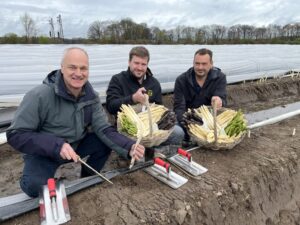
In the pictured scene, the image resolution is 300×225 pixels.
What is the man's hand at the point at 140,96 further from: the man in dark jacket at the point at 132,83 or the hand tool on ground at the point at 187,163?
the hand tool on ground at the point at 187,163

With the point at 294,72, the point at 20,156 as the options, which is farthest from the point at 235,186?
the point at 294,72

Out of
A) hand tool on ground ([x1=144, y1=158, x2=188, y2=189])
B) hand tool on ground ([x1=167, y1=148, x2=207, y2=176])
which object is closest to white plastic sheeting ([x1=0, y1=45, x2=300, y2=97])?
hand tool on ground ([x1=167, y1=148, x2=207, y2=176])

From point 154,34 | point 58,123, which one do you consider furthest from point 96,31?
point 58,123

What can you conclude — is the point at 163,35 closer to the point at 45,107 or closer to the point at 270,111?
the point at 270,111

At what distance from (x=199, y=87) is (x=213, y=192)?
1510 mm

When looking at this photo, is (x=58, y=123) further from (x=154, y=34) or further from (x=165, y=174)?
(x=154, y=34)

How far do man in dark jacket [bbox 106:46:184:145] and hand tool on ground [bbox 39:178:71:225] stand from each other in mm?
1302

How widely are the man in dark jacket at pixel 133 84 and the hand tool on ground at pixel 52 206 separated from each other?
130cm

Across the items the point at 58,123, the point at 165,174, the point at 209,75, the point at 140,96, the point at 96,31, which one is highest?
the point at 96,31

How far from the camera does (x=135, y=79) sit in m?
3.30

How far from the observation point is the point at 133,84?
3322 mm

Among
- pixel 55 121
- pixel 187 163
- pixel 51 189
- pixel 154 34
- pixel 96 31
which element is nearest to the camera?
pixel 51 189

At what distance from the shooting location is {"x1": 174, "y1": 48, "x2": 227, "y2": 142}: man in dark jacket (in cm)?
362

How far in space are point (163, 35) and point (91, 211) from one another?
12221mm
